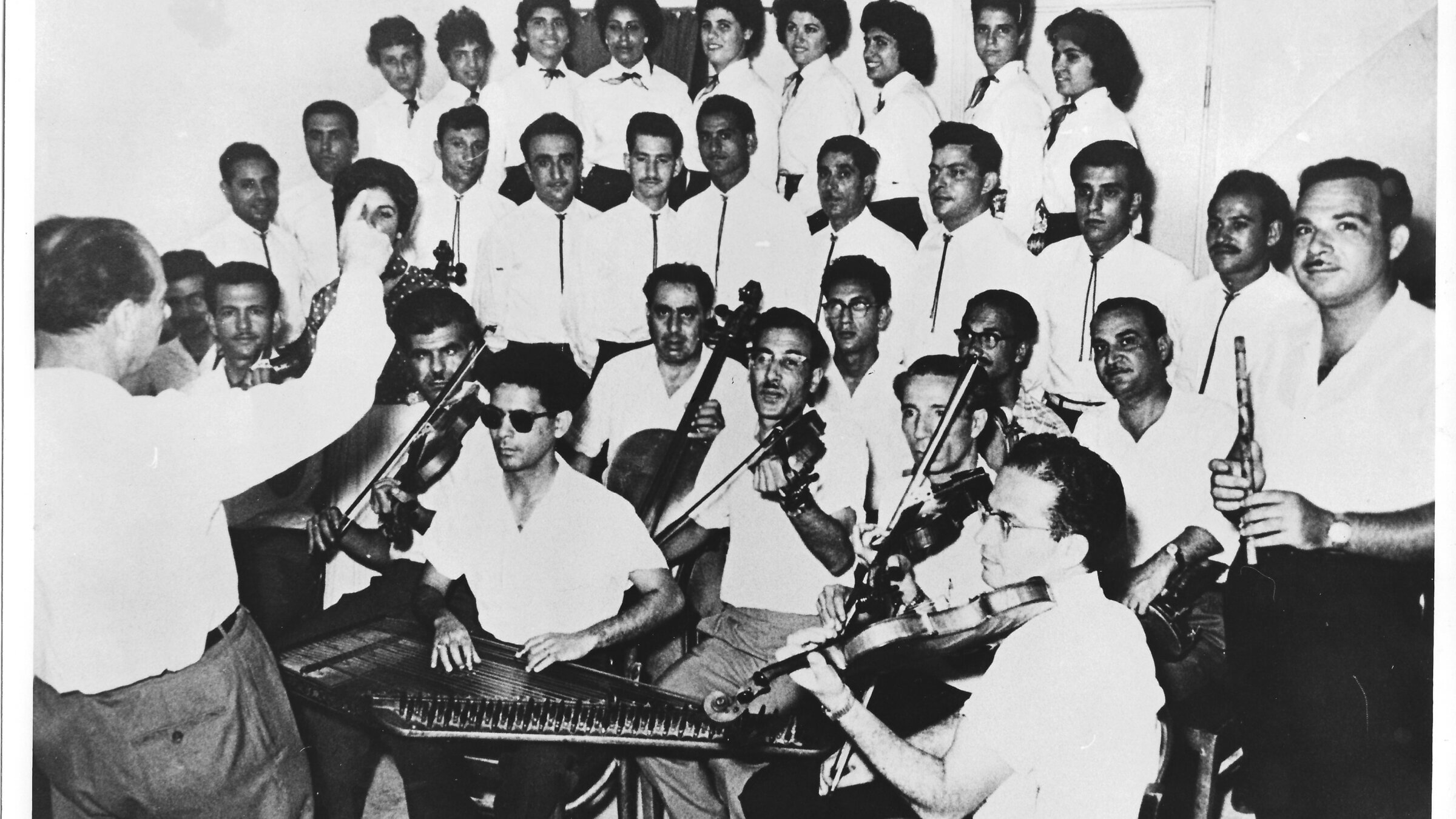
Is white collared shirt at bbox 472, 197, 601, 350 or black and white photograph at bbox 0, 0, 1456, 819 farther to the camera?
white collared shirt at bbox 472, 197, 601, 350

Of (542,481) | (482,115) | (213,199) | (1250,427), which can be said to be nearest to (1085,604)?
(1250,427)

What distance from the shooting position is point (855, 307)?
13.6 feet

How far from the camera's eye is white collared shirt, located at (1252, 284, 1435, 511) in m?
4.05

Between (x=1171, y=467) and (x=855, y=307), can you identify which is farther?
(x=855, y=307)

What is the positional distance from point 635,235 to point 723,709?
64.6 inches

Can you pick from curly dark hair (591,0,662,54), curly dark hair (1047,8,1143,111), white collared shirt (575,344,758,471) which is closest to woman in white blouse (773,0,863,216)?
curly dark hair (591,0,662,54)

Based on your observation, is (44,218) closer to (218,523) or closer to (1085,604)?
(218,523)

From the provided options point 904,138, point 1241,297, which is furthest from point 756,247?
point 1241,297

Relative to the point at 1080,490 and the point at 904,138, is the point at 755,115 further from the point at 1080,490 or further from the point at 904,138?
the point at 1080,490

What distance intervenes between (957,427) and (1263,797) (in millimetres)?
1561

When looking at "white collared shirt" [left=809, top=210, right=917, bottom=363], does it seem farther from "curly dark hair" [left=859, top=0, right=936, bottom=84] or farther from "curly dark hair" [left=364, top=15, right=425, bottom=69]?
"curly dark hair" [left=364, top=15, right=425, bottom=69]

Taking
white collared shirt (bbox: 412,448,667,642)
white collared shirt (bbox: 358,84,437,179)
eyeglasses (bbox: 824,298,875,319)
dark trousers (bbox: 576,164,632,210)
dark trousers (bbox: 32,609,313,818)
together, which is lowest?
dark trousers (bbox: 32,609,313,818)

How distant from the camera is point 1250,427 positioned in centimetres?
404

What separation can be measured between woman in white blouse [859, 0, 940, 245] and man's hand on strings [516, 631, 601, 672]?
175cm
